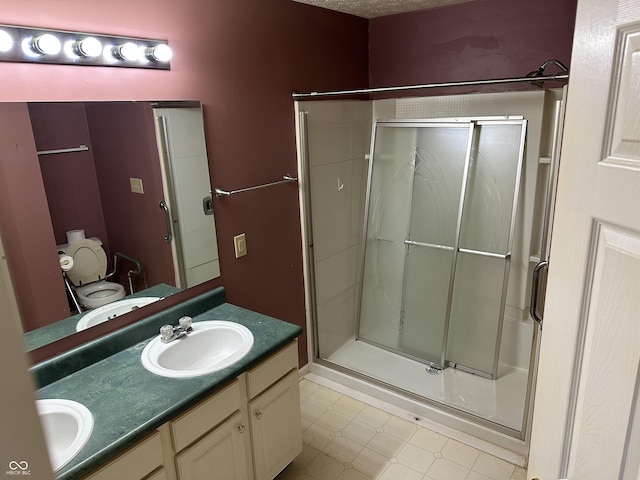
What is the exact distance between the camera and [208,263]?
2.18m

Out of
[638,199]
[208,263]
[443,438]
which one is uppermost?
[638,199]

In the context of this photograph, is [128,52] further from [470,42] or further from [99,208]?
[470,42]

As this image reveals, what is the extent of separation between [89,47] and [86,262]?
792 mm

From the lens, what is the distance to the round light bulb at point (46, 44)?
143 cm

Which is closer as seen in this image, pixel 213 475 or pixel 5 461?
pixel 5 461

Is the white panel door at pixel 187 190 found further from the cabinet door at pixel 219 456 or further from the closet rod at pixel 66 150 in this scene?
the cabinet door at pixel 219 456

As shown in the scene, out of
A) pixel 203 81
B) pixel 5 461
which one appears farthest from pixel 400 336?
pixel 5 461

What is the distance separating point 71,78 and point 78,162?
300 millimetres

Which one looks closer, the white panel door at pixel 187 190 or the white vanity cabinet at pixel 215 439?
the white vanity cabinet at pixel 215 439

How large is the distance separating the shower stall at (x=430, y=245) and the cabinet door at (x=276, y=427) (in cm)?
82

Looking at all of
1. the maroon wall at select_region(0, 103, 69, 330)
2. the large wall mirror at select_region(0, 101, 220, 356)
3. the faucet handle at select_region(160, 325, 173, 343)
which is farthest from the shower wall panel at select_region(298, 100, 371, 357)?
the maroon wall at select_region(0, 103, 69, 330)

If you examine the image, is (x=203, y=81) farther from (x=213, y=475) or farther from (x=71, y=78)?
(x=213, y=475)

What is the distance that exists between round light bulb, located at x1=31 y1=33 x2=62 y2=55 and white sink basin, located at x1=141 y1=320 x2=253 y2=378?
1.15 meters

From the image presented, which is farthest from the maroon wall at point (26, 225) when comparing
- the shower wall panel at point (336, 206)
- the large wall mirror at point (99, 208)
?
the shower wall panel at point (336, 206)
